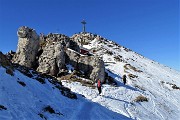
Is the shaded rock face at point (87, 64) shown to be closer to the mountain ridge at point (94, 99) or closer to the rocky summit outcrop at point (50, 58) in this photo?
the rocky summit outcrop at point (50, 58)

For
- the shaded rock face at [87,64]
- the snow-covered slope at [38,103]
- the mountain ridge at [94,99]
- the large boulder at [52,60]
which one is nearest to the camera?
the snow-covered slope at [38,103]

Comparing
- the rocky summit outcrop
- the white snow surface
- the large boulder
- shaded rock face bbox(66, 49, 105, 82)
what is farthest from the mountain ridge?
the large boulder

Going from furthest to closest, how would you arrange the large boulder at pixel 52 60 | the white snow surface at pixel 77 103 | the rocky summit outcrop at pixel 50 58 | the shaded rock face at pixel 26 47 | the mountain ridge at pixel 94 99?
1. the shaded rock face at pixel 26 47
2. the rocky summit outcrop at pixel 50 58
3. the large boulder at pixel 52 60
4. the mountain ridge at pixel 94 99
5. the white snow surface at pixel 77 103

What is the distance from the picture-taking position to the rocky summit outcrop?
154 feet

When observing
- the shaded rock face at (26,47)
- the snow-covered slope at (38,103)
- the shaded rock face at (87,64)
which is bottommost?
the snow-covered slope at (38,103)

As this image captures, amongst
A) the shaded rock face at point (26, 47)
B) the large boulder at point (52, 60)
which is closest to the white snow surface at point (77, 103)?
the large boulder at point (52, 60)

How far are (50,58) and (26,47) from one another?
18.9ft

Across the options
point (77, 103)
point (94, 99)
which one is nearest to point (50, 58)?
point (94, 99)

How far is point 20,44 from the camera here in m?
51.1

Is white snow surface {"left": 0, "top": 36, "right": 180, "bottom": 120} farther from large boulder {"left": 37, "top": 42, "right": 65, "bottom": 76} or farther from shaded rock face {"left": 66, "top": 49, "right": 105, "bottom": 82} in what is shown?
large boulder {"left": 37, "top": 42, "right": 65, "bottom": 76}

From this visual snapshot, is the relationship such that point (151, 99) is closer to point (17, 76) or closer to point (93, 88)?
point (93, 88)

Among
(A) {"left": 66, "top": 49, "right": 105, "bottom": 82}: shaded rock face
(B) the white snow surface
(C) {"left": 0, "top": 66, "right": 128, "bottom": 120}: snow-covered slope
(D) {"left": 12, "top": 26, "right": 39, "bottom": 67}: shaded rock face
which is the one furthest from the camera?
(D) {"left": 12, "top": 26, "right": 39, "bottom": 67}: shaded rock face

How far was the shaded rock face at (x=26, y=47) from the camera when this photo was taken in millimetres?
49344

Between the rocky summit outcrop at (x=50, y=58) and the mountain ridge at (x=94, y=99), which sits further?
the rocky summit outcrop at (x=50, y=58)
